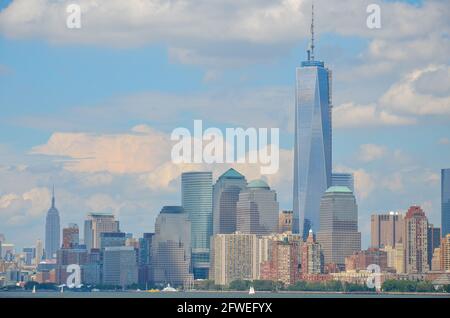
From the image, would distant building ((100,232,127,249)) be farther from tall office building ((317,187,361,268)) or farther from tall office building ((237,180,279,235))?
tall office building ((317,187,361,268))

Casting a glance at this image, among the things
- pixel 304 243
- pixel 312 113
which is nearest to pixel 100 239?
pixel 304 243

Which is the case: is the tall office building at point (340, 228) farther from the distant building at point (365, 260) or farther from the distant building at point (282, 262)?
the distant building at point (282, 262)

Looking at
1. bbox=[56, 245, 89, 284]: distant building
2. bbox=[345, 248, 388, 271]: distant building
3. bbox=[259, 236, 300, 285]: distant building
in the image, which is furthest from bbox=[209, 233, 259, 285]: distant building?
bbox=[56, 245, 89, 284]: distant building

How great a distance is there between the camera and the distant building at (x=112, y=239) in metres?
96.2

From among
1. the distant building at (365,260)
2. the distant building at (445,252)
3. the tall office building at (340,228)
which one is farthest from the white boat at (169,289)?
the distant building at (445,252)

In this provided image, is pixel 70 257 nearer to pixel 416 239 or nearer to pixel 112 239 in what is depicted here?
pixel 112 239

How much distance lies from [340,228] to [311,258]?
659 centimetres

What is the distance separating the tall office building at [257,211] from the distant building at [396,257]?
34.6 ft

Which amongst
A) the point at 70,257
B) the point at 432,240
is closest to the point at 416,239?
the point at 432,240

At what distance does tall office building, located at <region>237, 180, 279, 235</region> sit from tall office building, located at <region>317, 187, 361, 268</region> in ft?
15.4

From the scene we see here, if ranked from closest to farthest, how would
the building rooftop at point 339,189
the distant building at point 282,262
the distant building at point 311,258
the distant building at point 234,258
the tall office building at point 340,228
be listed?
the distant building at point 282,262 < the distant building at point 234,258 < the distant building at point 311,258 < the building rooftop at point 339,189 < the tall office building at point 340,228

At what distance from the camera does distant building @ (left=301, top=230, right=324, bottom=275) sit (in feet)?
309

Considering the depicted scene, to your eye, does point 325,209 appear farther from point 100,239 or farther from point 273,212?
point 100,239

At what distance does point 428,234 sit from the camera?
96.2 metres
